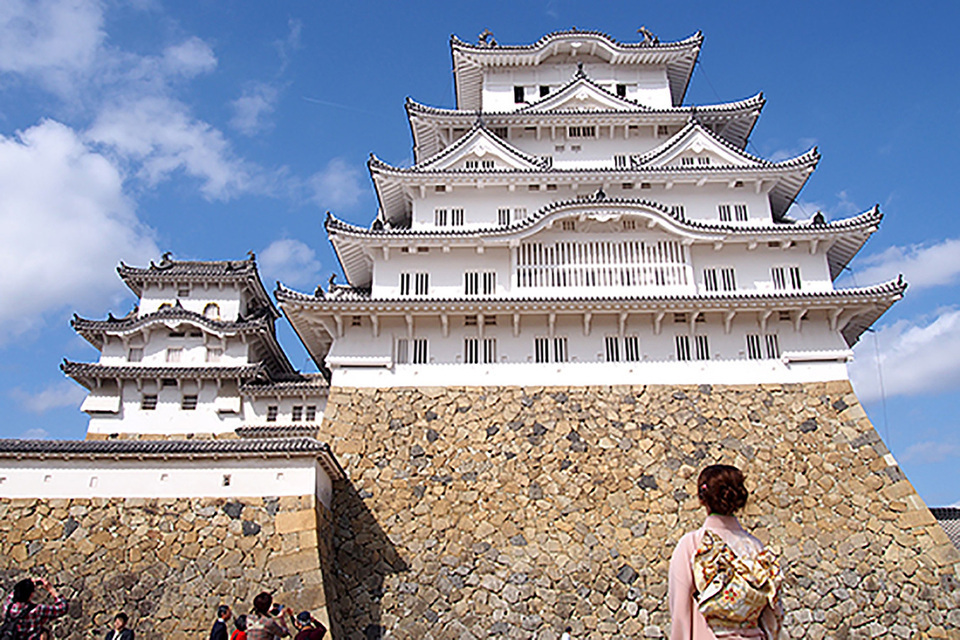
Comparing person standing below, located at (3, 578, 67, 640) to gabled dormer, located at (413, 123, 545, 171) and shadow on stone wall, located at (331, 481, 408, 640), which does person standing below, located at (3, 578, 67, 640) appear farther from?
gabled dormer, located at (413, 123, 545, 171)

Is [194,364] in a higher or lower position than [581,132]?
lower

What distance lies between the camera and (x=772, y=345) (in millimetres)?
19734

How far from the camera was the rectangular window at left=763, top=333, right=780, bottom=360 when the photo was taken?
19.6m

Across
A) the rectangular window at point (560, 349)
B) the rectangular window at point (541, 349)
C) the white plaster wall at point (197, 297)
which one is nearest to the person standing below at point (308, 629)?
the rectangular window at point (541, 349)

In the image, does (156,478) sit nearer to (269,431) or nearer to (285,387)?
(269,431)

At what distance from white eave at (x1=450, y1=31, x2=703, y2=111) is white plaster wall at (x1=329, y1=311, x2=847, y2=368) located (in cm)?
1180

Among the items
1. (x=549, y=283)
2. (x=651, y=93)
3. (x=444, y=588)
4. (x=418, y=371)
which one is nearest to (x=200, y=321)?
(x=418, y=371)

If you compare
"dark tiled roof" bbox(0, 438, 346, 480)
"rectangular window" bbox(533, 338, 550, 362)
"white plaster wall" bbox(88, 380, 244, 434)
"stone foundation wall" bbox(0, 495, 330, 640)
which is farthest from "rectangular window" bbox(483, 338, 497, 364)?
"white plaster wall" bbox(88, 380, 244, 434)

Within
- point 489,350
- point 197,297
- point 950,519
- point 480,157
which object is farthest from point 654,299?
point 197,297

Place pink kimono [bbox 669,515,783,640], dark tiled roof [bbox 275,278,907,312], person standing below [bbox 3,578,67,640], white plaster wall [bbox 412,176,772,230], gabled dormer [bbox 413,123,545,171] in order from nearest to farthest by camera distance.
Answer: pink kimono [bbox 669,515,783,640] → person standing below [bbox 3,578,67,640] → dark tiled roof [bbox 275,278,907,312] → white plaster wall [bbox 412,176,772,230] → gabled dormer [bbox 413,123,545,171]

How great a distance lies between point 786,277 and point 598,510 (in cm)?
912

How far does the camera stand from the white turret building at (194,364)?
1072 inches

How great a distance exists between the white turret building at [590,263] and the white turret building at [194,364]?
4.86 metres

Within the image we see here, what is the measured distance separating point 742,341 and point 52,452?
55.3ft
